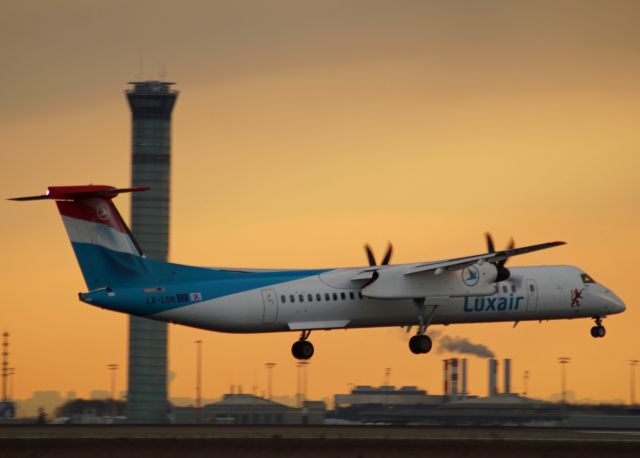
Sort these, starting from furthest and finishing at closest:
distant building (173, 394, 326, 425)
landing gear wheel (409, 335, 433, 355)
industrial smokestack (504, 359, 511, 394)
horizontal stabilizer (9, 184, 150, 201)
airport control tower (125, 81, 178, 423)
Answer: airport control tower (125, 81, 178, 423) → industrial smokestack (504, 359, 511, 394) → distant building (173, 394, 326, 425) → landing gear wheel (409, 335, 433, 355) → horizontal stabilizer (9, 184, 150, 201)

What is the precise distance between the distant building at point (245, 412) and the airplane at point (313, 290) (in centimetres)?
4324

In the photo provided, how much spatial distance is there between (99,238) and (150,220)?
3982 inches

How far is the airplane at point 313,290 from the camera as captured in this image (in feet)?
160

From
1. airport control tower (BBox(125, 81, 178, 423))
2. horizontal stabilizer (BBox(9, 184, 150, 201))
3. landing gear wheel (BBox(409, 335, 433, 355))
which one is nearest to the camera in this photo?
horizontal stabilizer (BBox(9, 184, 150, 201))

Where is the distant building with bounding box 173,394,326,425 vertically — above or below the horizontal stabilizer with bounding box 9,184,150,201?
below

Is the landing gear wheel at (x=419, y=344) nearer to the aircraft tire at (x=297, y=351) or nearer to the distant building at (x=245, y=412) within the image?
the aircraft tire at (x=297, y=351)

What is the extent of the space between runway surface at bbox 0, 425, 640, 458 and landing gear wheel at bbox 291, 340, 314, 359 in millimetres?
4667

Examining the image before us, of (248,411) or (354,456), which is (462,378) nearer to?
(248,411)

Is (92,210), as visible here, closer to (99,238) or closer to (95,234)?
(95,234)

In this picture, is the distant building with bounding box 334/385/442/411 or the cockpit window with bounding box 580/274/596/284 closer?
the cockpit window with bounding box 580/274/596/284

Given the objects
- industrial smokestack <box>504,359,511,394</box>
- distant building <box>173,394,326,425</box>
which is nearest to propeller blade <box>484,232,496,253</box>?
distant building <box>173,394,326,425</box>

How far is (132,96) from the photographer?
15412 centimetres

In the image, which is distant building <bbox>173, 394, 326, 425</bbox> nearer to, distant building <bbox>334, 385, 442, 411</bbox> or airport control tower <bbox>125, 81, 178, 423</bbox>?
distant building <bbox>334, 385, 442, 411</bbox>

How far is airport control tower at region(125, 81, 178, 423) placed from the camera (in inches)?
5822
